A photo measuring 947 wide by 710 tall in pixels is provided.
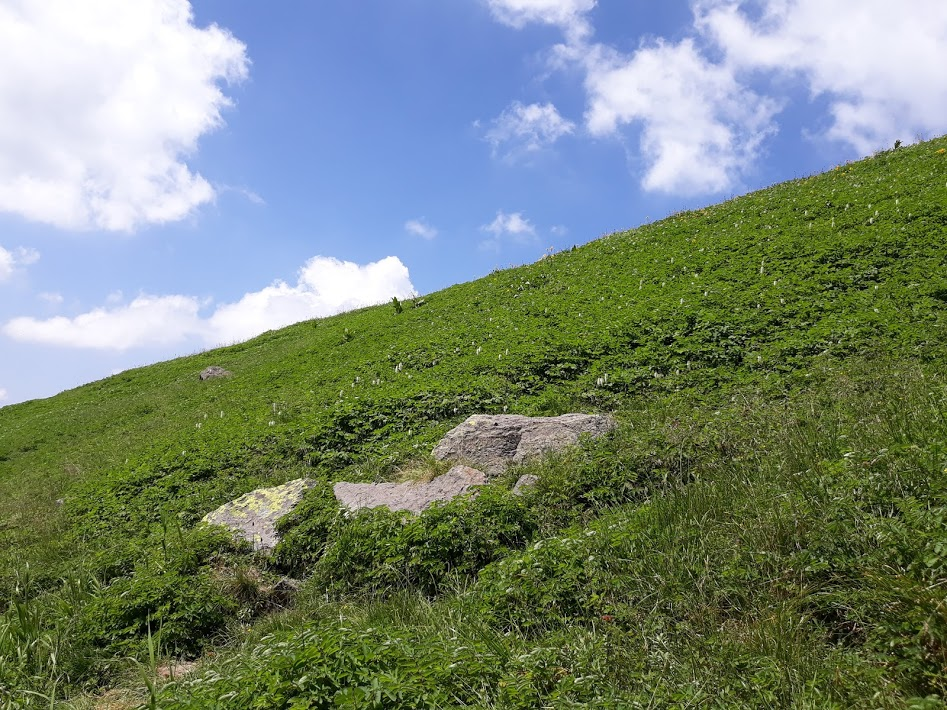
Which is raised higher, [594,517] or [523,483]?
[523,483]

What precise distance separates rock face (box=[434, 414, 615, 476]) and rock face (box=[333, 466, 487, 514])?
2.12ft

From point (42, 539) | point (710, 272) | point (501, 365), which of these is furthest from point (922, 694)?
point (710, 272)

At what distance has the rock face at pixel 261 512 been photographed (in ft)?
30.8

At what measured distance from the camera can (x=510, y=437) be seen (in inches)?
410

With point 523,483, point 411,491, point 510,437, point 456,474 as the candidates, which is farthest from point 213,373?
point 523,483

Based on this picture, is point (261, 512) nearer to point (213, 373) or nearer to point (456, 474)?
point (456, 474)

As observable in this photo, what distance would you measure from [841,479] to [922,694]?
2.42 metres

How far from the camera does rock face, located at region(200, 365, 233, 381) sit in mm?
26906

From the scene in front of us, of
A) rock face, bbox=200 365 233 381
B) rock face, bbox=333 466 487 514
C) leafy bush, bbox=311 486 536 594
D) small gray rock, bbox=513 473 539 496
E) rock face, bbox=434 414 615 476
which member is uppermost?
rock face, bbox=200 365 233 381

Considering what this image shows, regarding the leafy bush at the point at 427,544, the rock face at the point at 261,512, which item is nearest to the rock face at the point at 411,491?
the leafy bush at the point at 427,544

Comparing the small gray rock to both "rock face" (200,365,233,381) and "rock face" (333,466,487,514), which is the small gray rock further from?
"rock face" (200,365,233,381)

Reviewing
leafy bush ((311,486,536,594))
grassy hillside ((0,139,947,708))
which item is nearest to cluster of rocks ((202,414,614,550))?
grassy hillside ((0,139,947,708))

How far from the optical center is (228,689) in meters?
4.04

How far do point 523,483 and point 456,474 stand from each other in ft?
4.46
